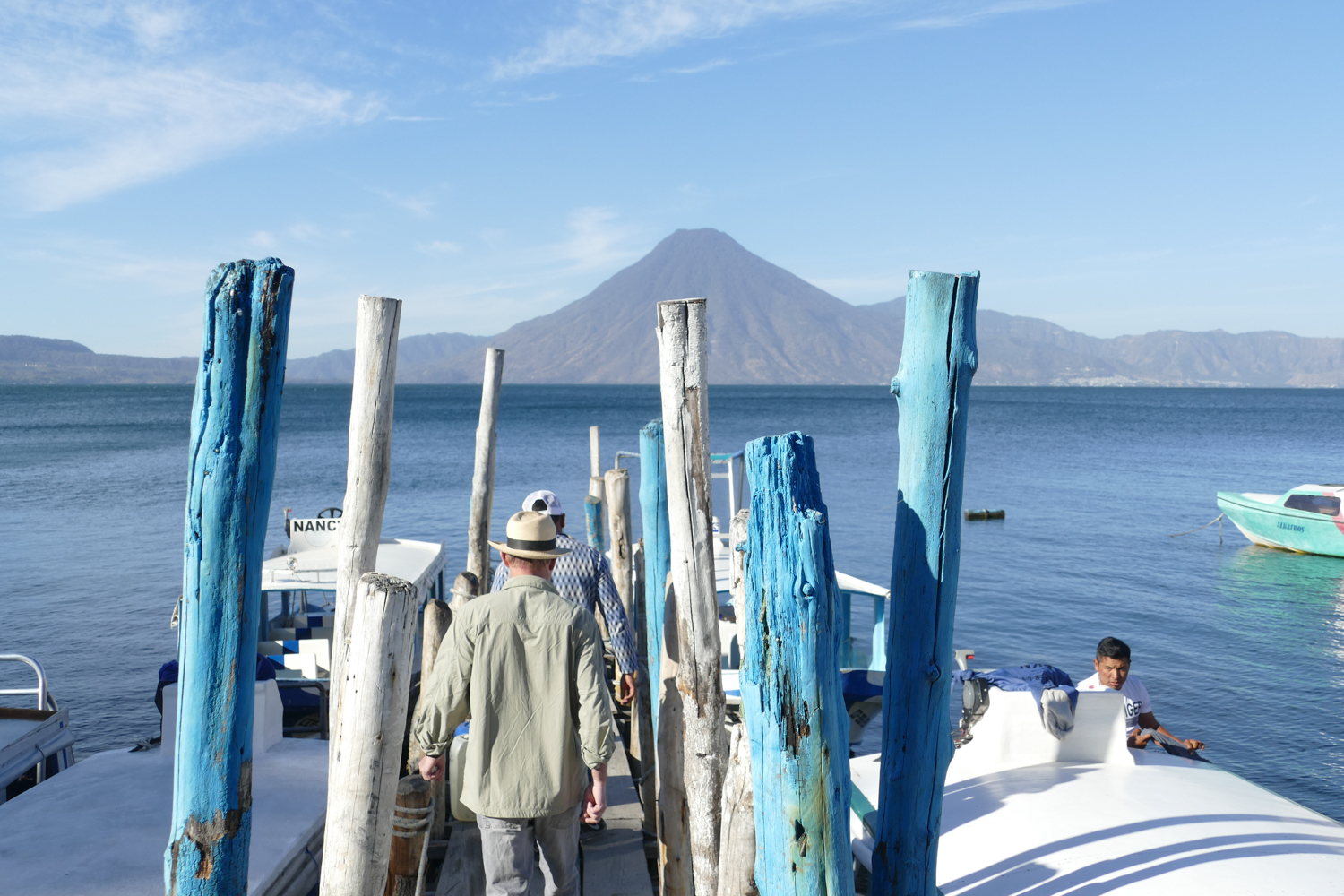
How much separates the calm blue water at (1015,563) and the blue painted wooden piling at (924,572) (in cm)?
924

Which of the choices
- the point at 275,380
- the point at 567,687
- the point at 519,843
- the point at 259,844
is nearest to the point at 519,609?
the point at 567,687

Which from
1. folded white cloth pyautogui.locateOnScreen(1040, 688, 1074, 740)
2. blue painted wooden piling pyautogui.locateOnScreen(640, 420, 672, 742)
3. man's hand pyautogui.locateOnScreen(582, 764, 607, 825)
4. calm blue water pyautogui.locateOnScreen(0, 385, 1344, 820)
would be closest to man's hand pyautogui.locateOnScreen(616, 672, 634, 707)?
blue painted wooden piling pyautogui.locateOnScreen(640, 420, 672, 742)

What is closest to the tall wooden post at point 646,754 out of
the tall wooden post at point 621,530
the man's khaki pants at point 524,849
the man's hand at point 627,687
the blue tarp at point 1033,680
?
the man's hand at point 627,687

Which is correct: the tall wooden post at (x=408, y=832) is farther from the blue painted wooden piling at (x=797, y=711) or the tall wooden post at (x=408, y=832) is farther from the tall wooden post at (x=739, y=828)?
the blue painted wooden piling at (x=797, y=711)

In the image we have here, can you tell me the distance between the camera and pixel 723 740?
4.95 metres

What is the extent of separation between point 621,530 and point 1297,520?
74.4 feet

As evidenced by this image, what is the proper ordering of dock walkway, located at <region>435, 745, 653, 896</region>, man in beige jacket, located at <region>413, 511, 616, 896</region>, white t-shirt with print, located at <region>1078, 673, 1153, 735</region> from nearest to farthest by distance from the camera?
man in beige jacket, located at <region>413, 511, 616, 896</region> → dock walkway, located at <region>435, 745, 653, 896</region> → white t-shirt with print, located at <region>1078, 673, 1153, 735</region>

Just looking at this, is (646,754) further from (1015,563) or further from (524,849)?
(1015,563)

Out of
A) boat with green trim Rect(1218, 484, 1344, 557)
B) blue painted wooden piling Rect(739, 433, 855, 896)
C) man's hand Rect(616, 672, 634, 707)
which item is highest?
blue painted wooden piling Rect(739, 433, 855, 896)

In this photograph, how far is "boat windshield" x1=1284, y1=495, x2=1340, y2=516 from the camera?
24.0 meters

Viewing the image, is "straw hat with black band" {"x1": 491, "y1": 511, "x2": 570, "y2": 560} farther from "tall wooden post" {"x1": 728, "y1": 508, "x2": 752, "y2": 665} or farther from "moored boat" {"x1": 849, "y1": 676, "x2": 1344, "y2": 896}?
"moored boat" {"x1": 849, "y1": 676, "x2": 1344, "y2": 896}

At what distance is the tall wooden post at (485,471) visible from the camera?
10.0 m

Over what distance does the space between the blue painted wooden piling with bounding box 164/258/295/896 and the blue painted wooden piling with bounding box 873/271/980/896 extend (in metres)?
2.58

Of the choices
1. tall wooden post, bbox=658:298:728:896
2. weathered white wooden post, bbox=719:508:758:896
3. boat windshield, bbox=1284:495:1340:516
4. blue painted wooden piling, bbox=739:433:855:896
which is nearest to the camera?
blue painted wooden piling, bbox=739:433:855:896
